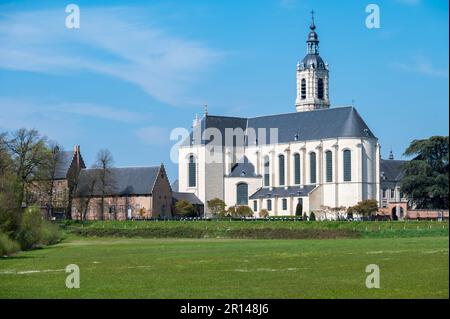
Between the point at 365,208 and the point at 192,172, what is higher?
the point at 192,172

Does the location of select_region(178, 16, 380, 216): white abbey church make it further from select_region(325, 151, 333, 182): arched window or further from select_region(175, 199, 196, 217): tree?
select_region(175, 199, 196, 217): tree

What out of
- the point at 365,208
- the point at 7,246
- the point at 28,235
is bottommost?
the point at 7,246

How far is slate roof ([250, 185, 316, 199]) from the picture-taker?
345 ft

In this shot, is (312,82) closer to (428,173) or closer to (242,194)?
(242,194)

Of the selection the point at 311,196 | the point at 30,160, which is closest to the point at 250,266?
the point at 30,160

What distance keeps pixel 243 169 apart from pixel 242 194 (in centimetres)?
339

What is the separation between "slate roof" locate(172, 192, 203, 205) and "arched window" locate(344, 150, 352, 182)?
719 inches

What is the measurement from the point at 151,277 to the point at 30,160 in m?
65.2

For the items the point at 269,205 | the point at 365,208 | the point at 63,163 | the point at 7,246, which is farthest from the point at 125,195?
the point at 7,246

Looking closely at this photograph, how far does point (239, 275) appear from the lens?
90.1ft

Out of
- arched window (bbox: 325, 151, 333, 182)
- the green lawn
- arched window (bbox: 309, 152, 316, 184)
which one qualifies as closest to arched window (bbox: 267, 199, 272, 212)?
arched window (bbox: 309, 152, 316, 184)

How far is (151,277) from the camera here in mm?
27531

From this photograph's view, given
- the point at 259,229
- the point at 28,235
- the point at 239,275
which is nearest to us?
the point at 239,275
